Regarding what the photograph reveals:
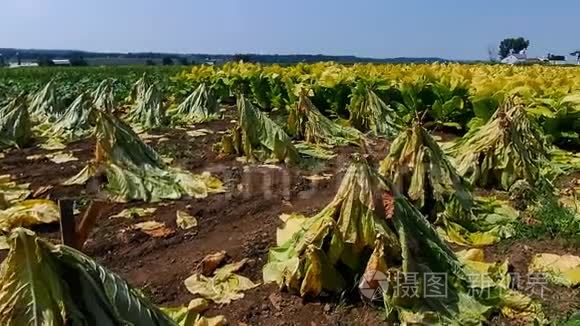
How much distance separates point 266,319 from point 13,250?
6.73 ft

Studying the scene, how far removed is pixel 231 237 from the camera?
538 cm

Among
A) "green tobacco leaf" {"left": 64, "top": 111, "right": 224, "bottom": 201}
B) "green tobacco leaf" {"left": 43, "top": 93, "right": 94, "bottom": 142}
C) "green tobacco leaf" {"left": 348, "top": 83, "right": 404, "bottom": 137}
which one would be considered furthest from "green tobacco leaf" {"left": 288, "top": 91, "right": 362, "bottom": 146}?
"green tobacco leaf" {"left": 43, "top": 93, "right": 94, "bottom": 142}

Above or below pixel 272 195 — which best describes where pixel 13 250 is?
above

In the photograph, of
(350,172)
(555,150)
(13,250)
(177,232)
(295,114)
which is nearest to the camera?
(13,250)

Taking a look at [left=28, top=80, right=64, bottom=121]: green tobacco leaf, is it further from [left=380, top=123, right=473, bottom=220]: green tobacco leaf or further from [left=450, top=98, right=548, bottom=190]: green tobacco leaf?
[left=380, top=123, right=473, bottom=220]: green tobacco leaf

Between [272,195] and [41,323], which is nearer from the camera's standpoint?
[41,323]

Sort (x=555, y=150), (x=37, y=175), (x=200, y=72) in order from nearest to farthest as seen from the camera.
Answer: (x=37, y=175) < (x=555, y=150) < (x=200, y=72)

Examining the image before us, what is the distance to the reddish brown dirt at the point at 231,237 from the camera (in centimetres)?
395

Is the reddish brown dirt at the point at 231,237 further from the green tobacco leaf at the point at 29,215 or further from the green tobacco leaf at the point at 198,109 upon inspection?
the green tobacco leaf at the point at 198,109

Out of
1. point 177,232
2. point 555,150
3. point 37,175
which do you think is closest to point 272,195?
point 177,232

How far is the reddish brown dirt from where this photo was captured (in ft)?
12.9

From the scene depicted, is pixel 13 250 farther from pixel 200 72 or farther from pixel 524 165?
pixel 200 72

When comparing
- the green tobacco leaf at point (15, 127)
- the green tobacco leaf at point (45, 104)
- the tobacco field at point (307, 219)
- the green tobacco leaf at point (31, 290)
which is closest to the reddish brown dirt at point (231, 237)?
the tobacco field at point (307, 219)

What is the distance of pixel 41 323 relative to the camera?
7.09ft
